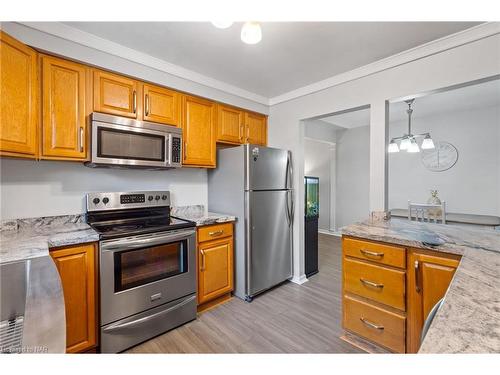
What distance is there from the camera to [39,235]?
1.55 m

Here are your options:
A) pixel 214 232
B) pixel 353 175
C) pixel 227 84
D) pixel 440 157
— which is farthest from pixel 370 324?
pixel 353 175

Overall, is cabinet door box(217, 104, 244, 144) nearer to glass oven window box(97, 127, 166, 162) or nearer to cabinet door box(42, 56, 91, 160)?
glass oven window box(97, 127, 166, 162)

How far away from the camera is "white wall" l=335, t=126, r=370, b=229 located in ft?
15.6

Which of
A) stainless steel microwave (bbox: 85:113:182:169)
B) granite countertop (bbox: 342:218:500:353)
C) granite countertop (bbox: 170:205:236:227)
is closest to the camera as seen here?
granite countertop (bbox: 342:218:500:353)

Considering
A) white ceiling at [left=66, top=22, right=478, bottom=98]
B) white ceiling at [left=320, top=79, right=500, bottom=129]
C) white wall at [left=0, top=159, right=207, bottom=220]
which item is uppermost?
white ceiling at [left=320, top=79, right=500, bottom=129]

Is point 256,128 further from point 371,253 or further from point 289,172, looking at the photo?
point 371,253

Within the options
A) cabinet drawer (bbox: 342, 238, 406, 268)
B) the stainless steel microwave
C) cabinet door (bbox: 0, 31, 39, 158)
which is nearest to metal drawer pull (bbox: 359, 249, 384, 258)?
cabinet drawer (bbox: 342, 238, 406, 268)

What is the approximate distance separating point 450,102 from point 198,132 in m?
3.71

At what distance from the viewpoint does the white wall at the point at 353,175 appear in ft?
15.6

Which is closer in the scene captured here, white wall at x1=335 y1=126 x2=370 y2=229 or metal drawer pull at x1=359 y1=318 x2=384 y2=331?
metal drawer pull at x1=359 y1=318 x2=384 y2=331

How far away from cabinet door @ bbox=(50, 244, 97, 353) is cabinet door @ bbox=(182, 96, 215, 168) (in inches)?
45.8

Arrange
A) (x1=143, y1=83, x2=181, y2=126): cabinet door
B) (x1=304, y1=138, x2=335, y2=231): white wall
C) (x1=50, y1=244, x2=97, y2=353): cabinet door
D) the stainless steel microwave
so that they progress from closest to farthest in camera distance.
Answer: (x1=50, y1=244, x2=97, y2=353): cabinet door
the stainless steel microwave
(x1=143, y1=83, x2=181, y2=126): cabinet door
(x1=304, y1=138, x2=335, y2=231): white wall

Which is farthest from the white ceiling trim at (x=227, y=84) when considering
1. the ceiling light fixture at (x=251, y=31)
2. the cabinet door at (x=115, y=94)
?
the ceiling light fixture at (x=251, y=31)

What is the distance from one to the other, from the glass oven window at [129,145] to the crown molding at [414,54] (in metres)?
1.75
